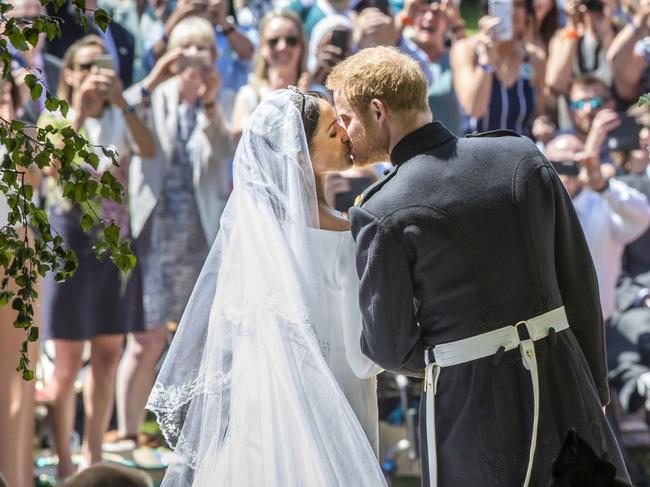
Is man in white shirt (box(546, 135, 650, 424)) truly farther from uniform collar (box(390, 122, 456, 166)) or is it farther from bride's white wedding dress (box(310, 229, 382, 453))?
uniform collar (box(390, 122, 456, 166))

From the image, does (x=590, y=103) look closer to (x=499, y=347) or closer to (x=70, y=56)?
(x=70, y=56)

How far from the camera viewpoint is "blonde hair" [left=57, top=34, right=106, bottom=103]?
240 inches

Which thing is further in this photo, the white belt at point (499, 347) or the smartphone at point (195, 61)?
the smartphone at point (195, 61)

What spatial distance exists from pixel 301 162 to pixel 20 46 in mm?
925

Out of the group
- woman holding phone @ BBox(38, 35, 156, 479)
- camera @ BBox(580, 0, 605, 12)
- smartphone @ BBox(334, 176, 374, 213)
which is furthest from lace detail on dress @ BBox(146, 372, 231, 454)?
camera @ BBox(580, 0, 605, 12)

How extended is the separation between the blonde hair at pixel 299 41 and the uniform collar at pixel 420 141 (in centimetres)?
369

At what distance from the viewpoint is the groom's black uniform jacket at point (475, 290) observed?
8.76 feet

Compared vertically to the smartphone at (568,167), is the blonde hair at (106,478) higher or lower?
lower

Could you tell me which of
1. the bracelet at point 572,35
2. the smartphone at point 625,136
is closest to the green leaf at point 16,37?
the smartphone at point 625,136

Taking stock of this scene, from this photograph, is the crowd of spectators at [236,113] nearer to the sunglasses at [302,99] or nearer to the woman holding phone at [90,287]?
the woman holding phone at [90,287]

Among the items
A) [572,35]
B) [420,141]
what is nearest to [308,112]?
[420,141]

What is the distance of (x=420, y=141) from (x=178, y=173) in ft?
12.7

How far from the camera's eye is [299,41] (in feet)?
21.1

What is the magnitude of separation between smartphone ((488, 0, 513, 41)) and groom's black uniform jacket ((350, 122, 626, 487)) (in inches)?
157
